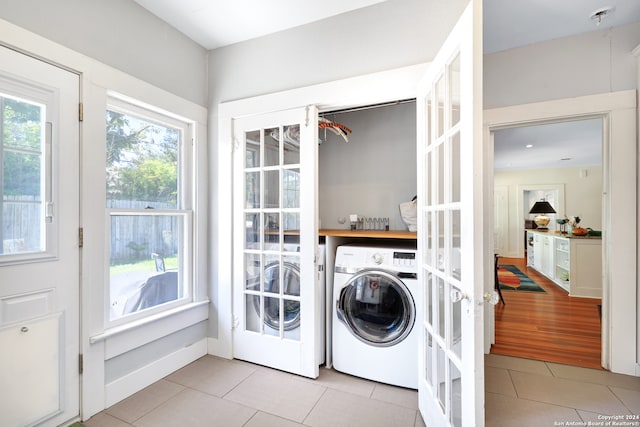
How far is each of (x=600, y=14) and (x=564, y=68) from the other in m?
0.36

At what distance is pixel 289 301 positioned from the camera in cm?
216

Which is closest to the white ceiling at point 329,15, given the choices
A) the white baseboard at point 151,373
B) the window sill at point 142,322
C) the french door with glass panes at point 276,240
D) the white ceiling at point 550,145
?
the french door with glass panes at point 276,240

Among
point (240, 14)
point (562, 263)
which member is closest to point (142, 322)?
point (240, 14)

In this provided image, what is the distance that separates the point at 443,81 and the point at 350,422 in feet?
6.16

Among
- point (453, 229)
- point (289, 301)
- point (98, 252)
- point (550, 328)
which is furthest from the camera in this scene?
point (550, 328)

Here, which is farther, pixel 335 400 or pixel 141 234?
pixel 141 234

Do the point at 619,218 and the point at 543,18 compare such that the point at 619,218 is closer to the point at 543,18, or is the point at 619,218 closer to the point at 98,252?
the point at 543,18

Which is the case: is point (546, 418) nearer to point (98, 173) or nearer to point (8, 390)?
point (8, 390)

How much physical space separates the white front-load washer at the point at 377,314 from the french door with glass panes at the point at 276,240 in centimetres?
21

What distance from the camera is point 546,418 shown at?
5.41 ft

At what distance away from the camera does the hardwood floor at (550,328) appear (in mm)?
2432

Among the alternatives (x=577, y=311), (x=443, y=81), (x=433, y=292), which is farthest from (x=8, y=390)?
(x=577, y=311)

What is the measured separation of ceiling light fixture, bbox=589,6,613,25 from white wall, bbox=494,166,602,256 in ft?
20.8

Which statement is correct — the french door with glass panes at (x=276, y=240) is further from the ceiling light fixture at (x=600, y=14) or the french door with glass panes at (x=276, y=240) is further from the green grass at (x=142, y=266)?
the ceiling light fixture at (x=600, y=14)
